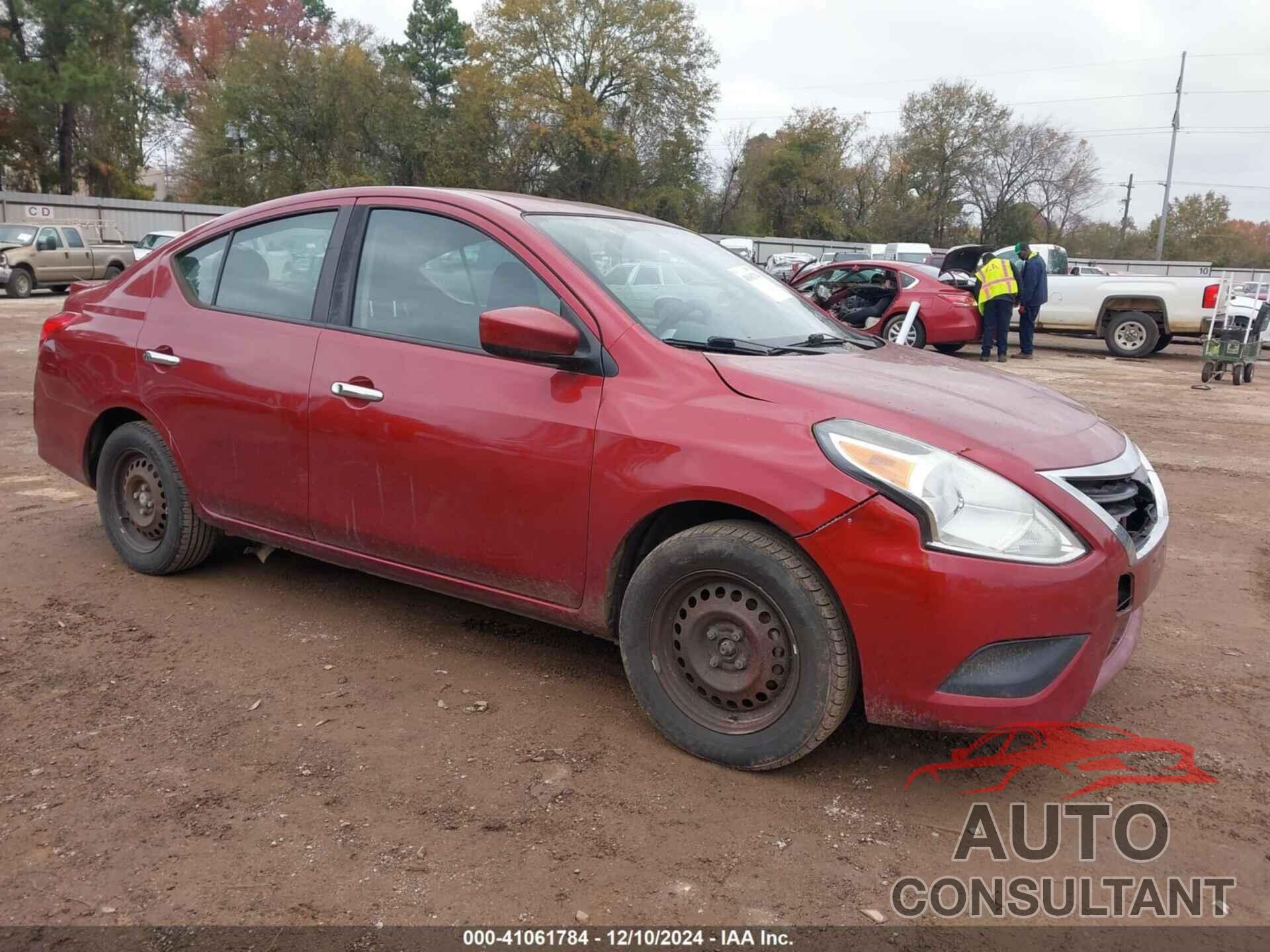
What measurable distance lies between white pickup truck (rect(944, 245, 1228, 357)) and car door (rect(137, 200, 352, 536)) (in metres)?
13.7

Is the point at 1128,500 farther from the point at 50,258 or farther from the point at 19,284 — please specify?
the point at 50,258

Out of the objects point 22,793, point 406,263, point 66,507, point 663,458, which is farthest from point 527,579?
point 66,507

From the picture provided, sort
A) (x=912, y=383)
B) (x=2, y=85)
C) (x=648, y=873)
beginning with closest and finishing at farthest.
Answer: (x=648, y=873) → (x=912, y=383) → (x=2, y=85)

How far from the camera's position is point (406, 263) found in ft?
12.0

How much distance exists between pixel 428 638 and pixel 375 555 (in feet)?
1.40

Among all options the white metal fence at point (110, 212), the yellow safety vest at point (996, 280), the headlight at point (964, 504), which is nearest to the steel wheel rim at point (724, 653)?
the headlight at point (964, 504)

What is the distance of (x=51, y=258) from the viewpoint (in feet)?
73.7

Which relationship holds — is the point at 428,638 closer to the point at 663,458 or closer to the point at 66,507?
the point at 663,458

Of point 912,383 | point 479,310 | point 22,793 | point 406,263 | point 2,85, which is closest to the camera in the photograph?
point 22,793

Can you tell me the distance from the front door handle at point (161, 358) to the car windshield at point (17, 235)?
841 inches

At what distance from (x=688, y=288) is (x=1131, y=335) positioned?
15.3 m

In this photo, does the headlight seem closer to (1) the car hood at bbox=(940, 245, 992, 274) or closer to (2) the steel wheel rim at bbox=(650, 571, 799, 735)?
(2) the steel wheel rim at bbox=(650, 571, 799, 735)

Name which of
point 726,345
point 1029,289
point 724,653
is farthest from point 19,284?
point 724,653

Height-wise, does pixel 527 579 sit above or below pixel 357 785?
above
